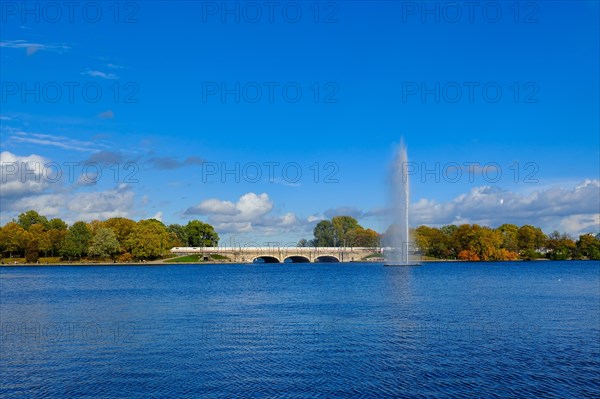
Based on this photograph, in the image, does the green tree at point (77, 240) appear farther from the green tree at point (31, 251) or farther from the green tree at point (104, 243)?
the green tree at point (31, 251)

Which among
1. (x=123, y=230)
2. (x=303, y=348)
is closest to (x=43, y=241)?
(x=123, y=230)

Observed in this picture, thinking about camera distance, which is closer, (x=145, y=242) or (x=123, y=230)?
(x=145, y=242)

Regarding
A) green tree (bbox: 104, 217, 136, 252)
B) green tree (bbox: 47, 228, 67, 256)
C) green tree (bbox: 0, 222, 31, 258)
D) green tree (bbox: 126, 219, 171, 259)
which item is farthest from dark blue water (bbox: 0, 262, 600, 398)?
green tree (bbox: 0, 222, 31, 258)

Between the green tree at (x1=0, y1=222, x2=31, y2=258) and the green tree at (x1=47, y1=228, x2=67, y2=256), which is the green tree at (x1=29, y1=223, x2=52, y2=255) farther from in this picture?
the green tree at (x1=0, y1=222, x2=31, y2=258)

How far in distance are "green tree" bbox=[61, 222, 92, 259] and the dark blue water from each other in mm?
118511

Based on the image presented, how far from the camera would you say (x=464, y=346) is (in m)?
35.0

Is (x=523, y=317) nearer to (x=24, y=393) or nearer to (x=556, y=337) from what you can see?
(x=556, y=337)

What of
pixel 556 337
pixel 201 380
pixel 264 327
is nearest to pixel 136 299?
pixel 264 327

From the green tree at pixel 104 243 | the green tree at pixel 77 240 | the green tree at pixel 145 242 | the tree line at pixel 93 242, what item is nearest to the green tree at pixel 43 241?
the tree line at pixel 93 242

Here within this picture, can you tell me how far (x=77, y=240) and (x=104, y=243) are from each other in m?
9.63

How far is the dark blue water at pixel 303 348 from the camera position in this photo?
26234 mm

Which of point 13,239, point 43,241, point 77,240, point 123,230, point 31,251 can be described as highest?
point 123,230

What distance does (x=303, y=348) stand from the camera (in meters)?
34.4

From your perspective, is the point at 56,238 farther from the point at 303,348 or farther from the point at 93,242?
the point at 303,348
